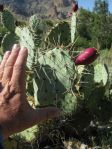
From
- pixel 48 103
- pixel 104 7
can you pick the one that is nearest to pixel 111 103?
pixel 48 103

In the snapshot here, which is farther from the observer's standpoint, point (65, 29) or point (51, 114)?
point (65, 29)

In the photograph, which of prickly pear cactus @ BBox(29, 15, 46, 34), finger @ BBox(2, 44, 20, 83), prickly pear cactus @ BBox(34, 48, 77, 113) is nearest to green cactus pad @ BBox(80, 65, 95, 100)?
prickly pear cactus @ BBox(34, 48, 77, 113)

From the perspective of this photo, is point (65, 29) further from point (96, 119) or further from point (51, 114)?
point (51, 114)

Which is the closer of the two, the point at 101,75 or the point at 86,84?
the point at 86,84

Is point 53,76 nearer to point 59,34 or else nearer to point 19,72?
point 59,34

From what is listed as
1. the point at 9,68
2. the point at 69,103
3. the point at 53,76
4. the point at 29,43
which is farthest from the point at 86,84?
the point at 9,68
